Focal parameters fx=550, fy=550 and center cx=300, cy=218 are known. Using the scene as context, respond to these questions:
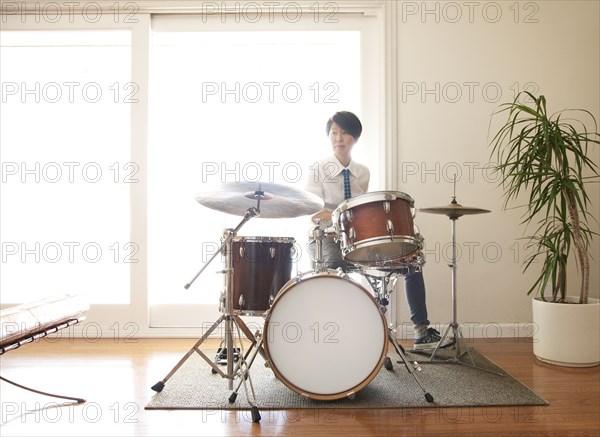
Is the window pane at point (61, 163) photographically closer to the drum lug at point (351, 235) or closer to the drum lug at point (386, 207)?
the drum lug at point (351, 235)

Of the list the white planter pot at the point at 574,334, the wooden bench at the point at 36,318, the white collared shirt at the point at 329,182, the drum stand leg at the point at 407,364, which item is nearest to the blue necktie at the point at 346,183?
the white collared shirt at the point at 329,182

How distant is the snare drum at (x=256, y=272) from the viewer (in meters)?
2.63

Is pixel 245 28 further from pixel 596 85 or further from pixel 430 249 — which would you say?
pixel 596 85

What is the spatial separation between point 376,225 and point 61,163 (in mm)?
2672

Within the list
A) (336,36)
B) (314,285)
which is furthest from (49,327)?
(336,36)

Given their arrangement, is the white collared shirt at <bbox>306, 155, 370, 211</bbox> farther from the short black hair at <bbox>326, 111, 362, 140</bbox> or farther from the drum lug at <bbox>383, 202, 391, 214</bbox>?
the drum lug at <bbox>383, 202, 391, 214</bbox>

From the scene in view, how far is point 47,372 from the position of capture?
2.95 metres

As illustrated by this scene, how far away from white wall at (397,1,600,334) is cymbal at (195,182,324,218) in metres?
1.56

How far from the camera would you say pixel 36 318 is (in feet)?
6.53

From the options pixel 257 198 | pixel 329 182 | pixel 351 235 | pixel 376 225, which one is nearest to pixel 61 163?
pixel 329 182

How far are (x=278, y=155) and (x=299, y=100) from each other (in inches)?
16.7

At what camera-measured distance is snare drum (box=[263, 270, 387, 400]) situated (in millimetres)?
2385

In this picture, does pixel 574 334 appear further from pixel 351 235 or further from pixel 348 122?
pixel 348 122

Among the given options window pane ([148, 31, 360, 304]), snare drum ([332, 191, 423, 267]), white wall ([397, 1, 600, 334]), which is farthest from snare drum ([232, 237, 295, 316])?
white wall ([397, 1, 600, 334])
